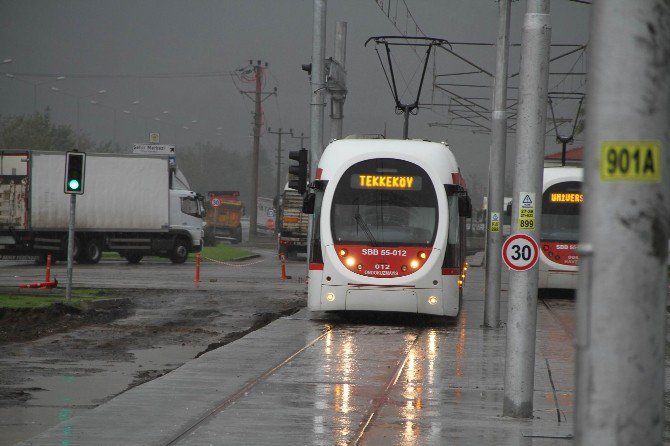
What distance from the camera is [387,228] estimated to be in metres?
19.5

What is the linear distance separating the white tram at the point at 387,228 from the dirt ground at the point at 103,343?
5.86 feet

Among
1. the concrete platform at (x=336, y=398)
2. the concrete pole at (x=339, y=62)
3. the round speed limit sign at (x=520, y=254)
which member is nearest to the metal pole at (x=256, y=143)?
the concrete pole at (x=339, y=62)

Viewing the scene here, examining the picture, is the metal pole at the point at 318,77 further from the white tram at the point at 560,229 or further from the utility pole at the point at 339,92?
the white tram at the point at 560,229

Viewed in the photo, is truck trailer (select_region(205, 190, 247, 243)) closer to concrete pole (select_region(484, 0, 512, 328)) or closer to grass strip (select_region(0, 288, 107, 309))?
grass strip (select_region(0, 288, 107, 309))

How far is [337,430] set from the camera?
9227 mm

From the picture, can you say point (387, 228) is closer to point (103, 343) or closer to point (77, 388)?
point (103, 343)

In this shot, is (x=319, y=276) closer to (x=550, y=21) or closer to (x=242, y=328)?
(x=242, y=328)

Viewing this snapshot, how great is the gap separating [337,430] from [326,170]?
35.7 ft

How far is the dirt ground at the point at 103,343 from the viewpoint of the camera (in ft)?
36.0

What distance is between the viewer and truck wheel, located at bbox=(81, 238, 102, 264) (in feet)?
140

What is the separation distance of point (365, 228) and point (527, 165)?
9.56m

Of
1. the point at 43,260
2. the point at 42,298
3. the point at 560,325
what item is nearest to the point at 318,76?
the point at 42,298

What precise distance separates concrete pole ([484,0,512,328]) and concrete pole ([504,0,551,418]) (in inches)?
351

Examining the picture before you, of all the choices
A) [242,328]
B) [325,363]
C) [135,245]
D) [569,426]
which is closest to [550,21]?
[569,426]
